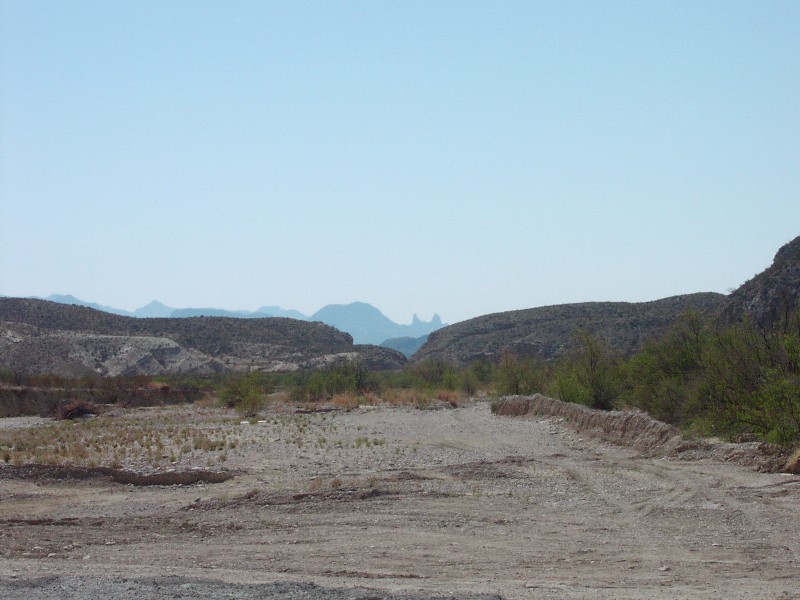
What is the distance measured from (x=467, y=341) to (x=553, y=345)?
1910 cm

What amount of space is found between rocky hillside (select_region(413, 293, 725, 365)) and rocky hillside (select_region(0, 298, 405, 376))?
1096cm

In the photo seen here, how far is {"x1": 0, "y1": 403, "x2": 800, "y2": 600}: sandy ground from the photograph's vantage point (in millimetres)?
9781

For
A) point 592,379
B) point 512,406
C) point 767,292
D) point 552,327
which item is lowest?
point 512,406

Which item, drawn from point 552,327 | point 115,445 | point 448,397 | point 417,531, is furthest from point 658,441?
point 552,327

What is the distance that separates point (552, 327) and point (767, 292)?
5212cm

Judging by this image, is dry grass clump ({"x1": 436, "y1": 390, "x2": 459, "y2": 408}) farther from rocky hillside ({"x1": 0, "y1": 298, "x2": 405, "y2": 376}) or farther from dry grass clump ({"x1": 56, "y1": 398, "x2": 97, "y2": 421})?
rocky hillside ({"x1": 0, "y1": 298, "x2": 405, "y2": 376})

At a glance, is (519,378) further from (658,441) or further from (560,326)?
(560,326)

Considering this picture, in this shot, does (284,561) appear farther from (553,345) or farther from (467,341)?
(467,341)

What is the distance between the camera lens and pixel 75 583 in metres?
9.94

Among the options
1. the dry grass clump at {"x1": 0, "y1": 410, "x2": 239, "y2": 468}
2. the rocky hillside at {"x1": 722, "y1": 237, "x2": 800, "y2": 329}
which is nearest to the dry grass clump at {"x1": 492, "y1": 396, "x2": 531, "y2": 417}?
Result: the rocky hillside at {"x1": 722, "y1": 237, "x2": 800, "y2": 329}

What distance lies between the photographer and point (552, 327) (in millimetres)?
98750

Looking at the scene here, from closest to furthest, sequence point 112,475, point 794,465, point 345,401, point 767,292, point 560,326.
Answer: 1. point 794,465
2. point 112,475
3. point 767,292
4. point 345,401
5. point 560,326

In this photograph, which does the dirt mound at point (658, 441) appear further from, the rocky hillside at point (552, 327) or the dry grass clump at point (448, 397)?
the rocky hillside at point (552, 327)

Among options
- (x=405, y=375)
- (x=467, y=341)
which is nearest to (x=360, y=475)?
(x=405, y=375)
